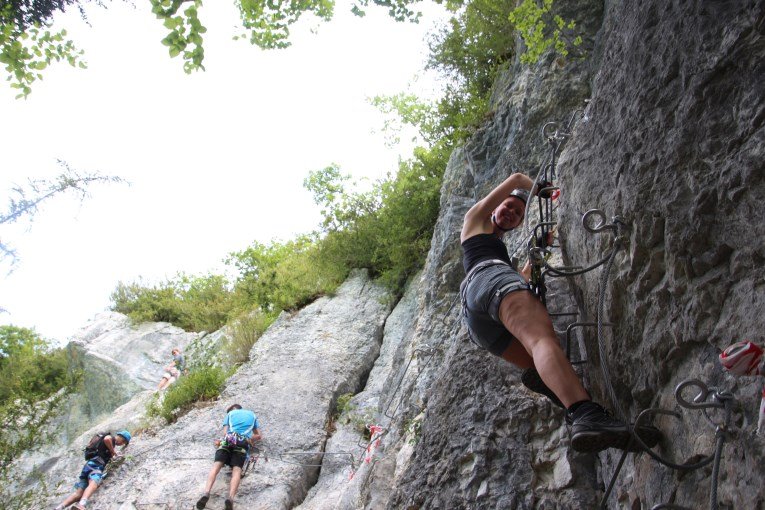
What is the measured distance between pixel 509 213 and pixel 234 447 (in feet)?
19.4

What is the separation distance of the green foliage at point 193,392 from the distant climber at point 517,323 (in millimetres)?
8249

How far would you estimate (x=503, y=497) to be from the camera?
3.88 m

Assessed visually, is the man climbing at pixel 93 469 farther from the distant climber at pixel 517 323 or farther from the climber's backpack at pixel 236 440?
the distant climber at pixel 517 323

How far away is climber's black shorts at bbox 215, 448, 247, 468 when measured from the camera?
828 centimetres

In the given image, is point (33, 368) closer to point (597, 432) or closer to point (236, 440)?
point (236, 440)

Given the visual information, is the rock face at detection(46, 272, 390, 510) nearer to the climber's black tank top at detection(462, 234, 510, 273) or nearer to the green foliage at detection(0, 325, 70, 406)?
the climber's black tank top at detection(462, 234, 510, 273)

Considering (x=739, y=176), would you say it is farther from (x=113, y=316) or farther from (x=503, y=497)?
(x=113, y=316)

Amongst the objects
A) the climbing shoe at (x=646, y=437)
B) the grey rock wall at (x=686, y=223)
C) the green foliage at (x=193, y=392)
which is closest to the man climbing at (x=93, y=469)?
→ the green foliage at (x=193, y=392)

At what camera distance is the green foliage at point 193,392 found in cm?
1109

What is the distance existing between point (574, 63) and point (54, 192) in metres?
6.54

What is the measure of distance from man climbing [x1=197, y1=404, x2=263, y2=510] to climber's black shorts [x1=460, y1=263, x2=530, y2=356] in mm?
5380

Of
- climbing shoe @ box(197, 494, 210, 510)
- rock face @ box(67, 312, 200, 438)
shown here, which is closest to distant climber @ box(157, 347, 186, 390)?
rock face @ box(67, 312, 200, 438)

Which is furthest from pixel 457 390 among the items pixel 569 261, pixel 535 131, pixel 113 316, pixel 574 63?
pixel 113 316

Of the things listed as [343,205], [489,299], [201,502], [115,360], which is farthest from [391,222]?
[489,299]
